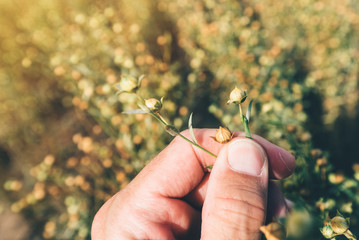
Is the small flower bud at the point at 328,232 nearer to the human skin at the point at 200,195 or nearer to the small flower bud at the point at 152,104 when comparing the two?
the human skin at the point at 200,195

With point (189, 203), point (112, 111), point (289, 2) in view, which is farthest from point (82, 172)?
point (289, 2)

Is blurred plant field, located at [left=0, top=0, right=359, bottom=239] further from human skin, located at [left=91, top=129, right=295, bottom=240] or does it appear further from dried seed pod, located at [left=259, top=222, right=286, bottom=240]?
dried seed pod, located at [left=259, top=222, right=286, bottom=240]

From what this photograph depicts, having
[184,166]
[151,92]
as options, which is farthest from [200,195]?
[151,92]

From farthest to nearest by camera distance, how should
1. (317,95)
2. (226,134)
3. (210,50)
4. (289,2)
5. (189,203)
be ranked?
(289,2) < (210,50) < (317,95) < (189,203) < (226,134)

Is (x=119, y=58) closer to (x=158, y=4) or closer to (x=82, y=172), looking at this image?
(x=82, y=172)

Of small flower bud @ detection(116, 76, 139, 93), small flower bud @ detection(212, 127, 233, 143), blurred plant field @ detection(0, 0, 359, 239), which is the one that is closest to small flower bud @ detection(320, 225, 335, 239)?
blurred plant field @ detection(0, 0, 359, 239)

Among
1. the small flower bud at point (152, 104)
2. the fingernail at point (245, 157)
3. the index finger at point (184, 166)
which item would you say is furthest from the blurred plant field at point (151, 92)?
the small flower bud at point (152, 104)
